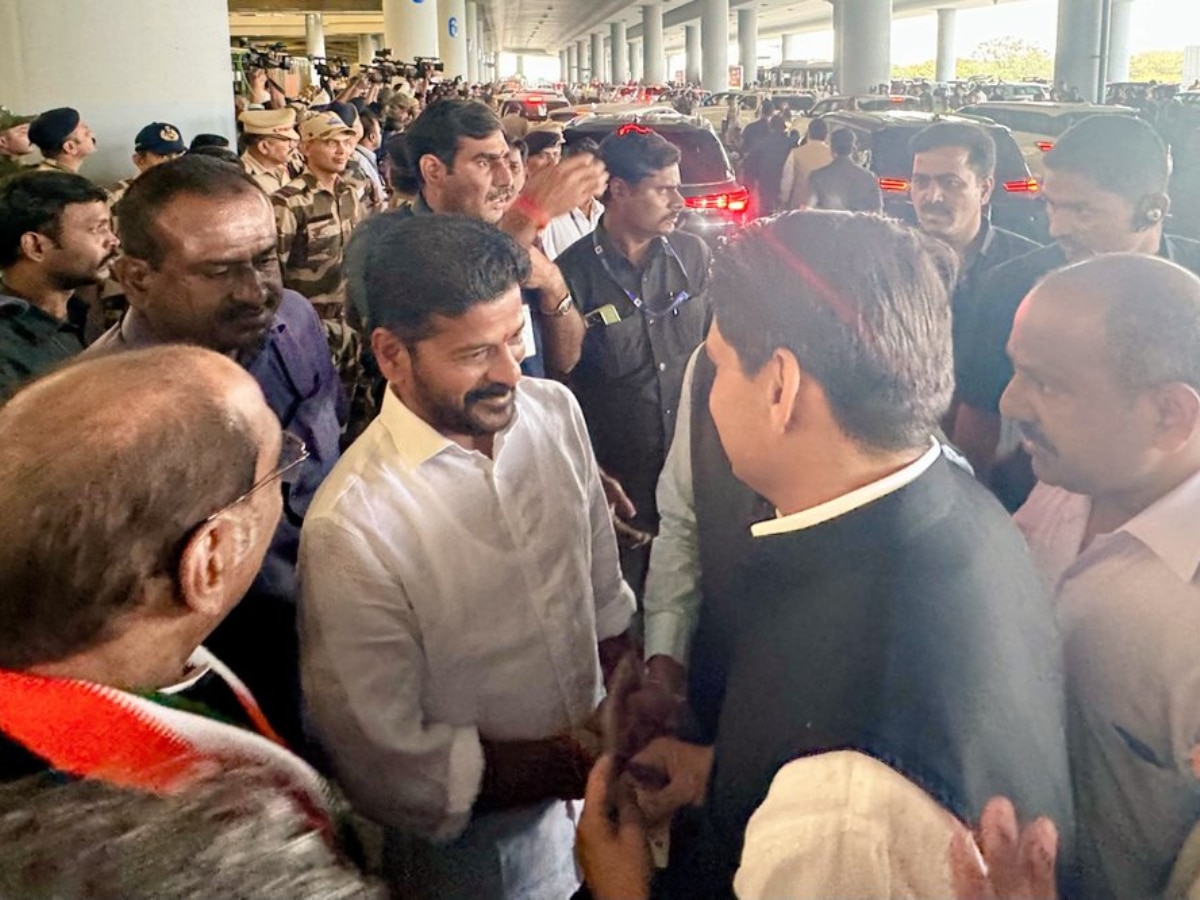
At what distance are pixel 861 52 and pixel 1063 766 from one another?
3723 cm

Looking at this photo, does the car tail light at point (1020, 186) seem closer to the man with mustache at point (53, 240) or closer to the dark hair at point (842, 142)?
the dark hair at point (842, 142)

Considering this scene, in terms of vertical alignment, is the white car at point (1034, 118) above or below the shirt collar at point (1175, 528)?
above

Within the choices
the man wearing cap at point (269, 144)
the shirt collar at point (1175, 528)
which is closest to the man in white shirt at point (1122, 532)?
the shirt collar at point (1175, 528)

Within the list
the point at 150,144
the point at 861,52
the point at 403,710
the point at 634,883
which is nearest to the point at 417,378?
the point at 403,710

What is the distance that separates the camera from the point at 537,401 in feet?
7.91

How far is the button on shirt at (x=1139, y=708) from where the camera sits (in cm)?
151

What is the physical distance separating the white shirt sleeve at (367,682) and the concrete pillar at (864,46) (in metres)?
36.2

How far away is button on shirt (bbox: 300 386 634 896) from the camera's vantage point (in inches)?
75.6

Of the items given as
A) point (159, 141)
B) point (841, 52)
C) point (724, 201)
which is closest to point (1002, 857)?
point (159, 141)

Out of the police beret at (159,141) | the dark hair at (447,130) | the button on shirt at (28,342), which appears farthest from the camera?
the police beret at (159,141)

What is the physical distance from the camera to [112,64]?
22.5ft

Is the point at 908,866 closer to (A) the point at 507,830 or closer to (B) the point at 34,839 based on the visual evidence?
(B) the point at 34,839

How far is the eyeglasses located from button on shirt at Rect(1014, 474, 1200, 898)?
1.15m

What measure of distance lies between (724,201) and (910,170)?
441cm
